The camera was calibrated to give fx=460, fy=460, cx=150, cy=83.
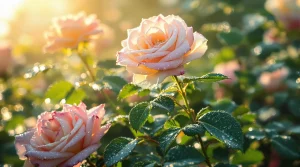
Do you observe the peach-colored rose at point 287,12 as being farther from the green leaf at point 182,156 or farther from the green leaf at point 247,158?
the green leaf at point 182,156

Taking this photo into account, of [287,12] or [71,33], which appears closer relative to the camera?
[71,33]

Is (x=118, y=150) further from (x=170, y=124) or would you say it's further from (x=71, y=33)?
(x=71, y=33)

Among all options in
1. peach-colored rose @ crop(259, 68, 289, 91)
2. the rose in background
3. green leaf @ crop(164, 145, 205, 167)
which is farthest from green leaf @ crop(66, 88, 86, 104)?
peach-colored rose @ crop(259, 68, 289, 91)

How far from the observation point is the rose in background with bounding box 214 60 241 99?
1.85m

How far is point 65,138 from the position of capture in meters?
0.97

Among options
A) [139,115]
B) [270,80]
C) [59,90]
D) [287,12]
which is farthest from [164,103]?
[287,12]

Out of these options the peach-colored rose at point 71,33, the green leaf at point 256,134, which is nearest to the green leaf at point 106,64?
the peach-colored rose at point 71,33

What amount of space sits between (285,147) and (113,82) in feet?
1.63

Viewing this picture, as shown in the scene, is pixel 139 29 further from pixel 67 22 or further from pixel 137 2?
pixel 137 2

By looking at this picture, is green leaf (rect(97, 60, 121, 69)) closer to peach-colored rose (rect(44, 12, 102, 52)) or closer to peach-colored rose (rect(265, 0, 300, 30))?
peach-colored rose (rect(44, 12, 102, 52))

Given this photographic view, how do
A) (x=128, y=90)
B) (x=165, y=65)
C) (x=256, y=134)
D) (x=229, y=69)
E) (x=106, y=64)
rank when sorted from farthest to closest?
(x=229, y=69)
(x=106, y=64)
(x=256, y=134)
(x=128, y=90)
(x=165, y=65)

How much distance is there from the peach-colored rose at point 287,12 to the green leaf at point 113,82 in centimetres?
96

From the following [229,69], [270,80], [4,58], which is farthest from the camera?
[4,58]

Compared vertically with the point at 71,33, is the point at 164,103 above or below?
below
